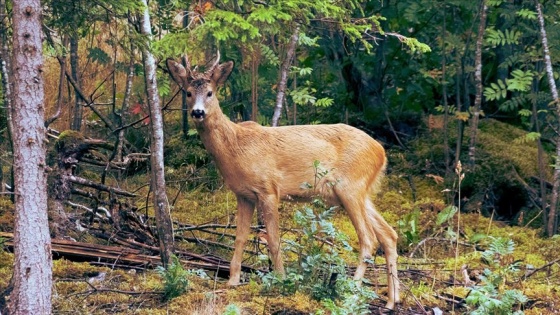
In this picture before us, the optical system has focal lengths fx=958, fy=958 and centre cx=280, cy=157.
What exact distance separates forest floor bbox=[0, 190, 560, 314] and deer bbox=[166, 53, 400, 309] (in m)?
0.36

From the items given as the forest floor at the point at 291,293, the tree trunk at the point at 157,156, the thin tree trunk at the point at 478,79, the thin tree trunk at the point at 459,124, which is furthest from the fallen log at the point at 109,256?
the thin tree trunk at the point at 478,79

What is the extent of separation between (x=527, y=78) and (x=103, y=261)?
5.88 m

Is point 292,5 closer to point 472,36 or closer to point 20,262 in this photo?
point 20,262

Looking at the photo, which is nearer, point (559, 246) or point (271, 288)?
point (271, 288)

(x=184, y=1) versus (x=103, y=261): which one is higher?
(x=184, y=1)

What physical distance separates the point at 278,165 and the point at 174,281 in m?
1.80

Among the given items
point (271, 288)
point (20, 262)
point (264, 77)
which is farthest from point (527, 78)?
point (20, 262)

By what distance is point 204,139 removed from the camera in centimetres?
908

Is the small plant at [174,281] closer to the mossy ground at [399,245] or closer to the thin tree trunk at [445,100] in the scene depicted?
the mossy ground at [399,245]

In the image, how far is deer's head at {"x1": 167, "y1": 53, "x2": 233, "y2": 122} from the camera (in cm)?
877

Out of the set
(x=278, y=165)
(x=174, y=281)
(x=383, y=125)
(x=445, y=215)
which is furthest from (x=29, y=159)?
(x=383, y=125)

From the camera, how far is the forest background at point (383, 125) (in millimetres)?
10102

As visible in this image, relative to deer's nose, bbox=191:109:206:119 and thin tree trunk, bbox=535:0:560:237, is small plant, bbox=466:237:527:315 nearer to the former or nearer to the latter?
deer's nose, bbox=191:109:206:119

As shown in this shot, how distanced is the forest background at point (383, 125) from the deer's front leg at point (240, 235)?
2.05 ft
